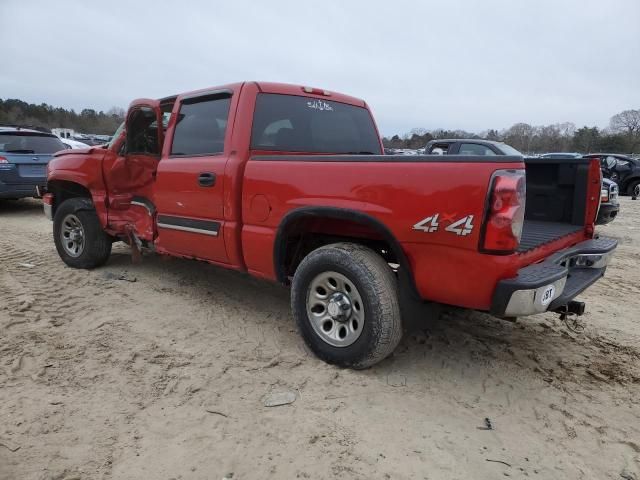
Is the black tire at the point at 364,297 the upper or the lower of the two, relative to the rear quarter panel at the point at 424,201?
lower

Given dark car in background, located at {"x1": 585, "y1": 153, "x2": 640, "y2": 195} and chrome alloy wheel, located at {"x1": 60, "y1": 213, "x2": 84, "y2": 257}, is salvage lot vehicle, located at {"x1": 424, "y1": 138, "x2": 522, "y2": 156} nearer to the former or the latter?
chrome alloy wheel, located at {"x1": 60, "y1": 213, "x2": 84, "y2": 257}

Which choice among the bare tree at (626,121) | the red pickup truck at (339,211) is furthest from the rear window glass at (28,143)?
the bare tree at (626,121)

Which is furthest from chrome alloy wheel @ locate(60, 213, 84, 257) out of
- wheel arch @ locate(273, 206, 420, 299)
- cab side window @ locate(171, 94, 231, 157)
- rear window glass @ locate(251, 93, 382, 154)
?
wheel arch @ locate(273, 206, 420, 299)

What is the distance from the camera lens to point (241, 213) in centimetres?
354

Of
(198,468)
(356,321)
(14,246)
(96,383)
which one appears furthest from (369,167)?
(14,246)

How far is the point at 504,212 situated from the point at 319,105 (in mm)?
2298

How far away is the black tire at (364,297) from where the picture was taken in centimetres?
282

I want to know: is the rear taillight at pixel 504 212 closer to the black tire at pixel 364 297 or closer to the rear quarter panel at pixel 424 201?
the rear quarter panel at pixel 424 201

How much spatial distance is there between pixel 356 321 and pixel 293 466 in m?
1.03

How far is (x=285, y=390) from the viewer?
9.46 ft

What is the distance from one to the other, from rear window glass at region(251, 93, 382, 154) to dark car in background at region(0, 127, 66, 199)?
22.1 feet

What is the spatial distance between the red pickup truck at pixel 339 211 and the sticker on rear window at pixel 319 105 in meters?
0.01

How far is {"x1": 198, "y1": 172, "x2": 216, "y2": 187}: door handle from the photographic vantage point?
3660 millimetres

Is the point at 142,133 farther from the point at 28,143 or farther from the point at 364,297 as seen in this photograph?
the point at 28,143
